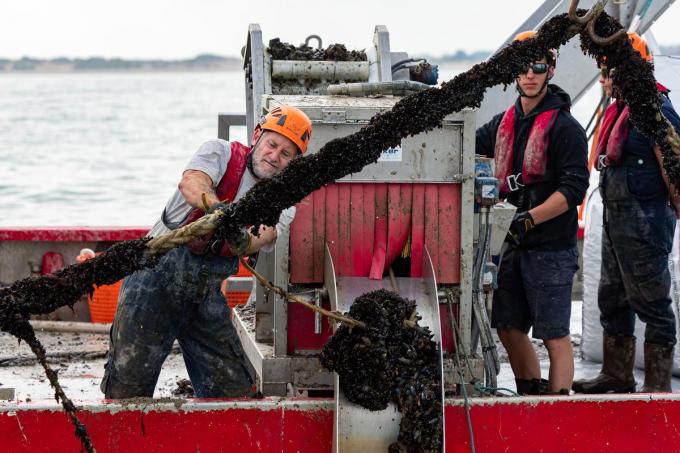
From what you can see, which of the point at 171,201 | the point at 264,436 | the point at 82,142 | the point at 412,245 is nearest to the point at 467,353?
the point at 412,245

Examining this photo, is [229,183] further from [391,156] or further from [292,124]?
[391,156]

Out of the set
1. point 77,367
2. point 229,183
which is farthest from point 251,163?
point 77,367

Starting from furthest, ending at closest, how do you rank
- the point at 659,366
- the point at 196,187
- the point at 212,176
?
the point at 659,366 → the point at 212,176 → the point at 196,187

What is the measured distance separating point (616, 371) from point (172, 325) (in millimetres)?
2753

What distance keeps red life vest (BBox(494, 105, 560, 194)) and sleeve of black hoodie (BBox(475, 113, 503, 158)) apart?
14 cm

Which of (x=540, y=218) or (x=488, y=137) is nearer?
(x=540, y=218)

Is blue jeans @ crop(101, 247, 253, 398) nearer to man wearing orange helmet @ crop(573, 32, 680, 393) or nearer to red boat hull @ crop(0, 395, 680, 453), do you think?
red boat hull @ crop(0, 395, 680, 453)

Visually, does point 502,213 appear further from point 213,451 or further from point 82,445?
point 82,445

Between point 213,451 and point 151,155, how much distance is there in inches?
1200

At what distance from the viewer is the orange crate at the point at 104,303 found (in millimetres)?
8453

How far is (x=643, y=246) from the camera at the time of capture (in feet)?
20.0

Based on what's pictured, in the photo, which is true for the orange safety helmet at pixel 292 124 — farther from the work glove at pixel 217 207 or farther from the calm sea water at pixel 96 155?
the calm sea water at pixel 96 155

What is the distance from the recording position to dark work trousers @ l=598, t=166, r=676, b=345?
6070 mm

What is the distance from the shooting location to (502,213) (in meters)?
5.30
